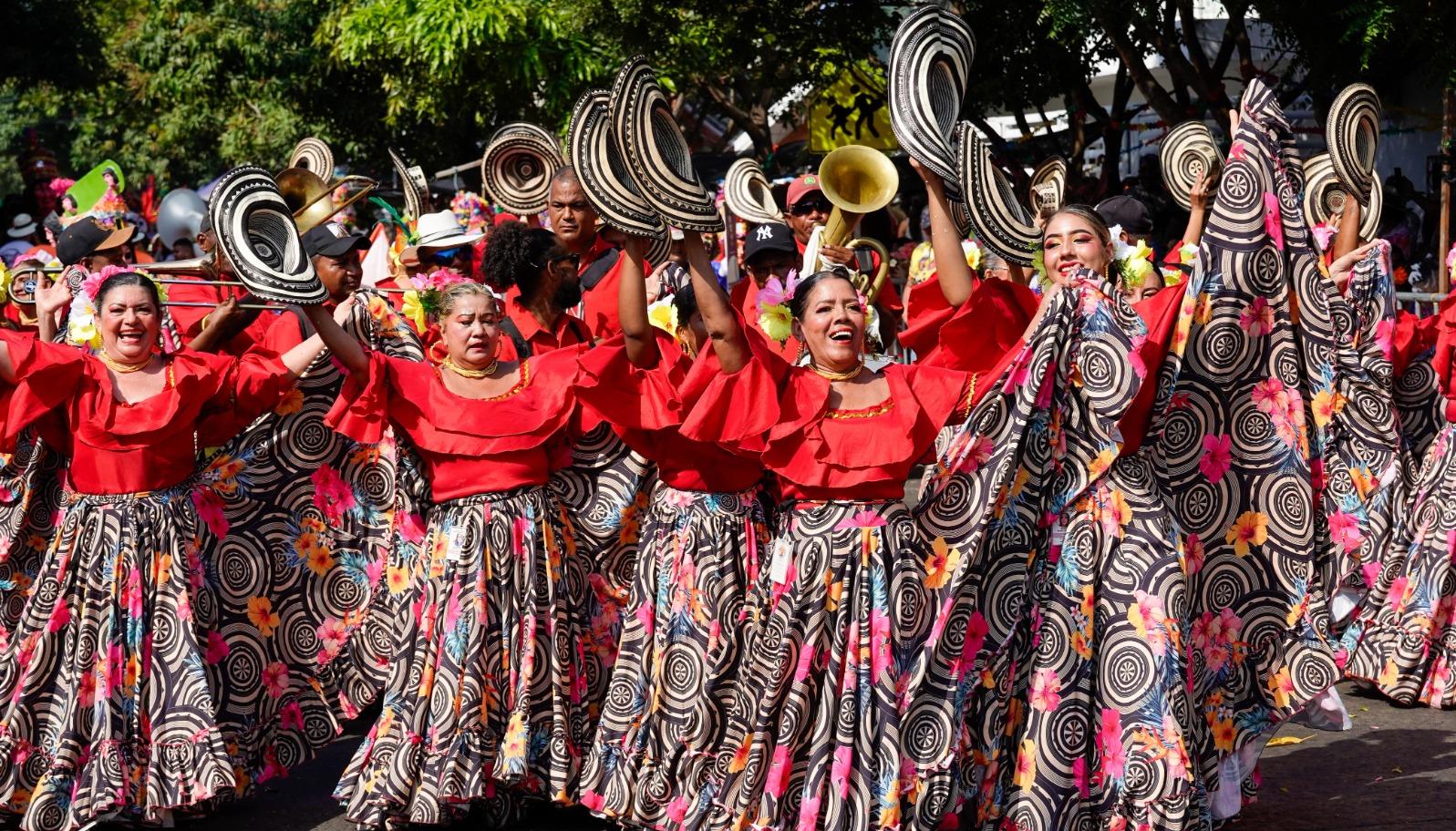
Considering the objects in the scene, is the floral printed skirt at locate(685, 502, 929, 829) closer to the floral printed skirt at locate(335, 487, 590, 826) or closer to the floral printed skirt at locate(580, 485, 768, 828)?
the floral printed skirt at locate(580, 485, 768, 828)

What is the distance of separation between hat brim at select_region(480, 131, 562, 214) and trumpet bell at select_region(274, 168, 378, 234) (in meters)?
0.54

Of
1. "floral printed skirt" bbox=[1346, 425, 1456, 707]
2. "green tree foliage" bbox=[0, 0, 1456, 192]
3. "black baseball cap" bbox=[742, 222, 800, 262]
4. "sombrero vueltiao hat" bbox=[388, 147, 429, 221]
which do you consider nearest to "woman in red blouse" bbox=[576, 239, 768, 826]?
"black baseball cap" bbox=[742, 222, 800, 262]

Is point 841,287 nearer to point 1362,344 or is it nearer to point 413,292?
point 413,292

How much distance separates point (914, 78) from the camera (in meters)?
5.11

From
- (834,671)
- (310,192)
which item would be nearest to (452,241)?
(310,192)

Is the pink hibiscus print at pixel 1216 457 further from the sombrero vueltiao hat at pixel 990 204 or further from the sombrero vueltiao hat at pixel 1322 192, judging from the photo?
the sombrero vueltiao hat at pixel 1322 192

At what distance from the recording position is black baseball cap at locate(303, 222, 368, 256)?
7344mm

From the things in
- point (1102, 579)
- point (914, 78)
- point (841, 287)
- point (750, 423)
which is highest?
point (914, 78)

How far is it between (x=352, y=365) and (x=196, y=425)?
2.39ft

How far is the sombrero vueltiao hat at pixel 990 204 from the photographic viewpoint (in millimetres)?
5066

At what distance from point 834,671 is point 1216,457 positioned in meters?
1.35

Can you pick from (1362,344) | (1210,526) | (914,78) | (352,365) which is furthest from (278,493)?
(1362,344)

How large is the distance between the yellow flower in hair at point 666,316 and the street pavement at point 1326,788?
1.72 m

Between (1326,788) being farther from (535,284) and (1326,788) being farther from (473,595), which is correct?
(535,284)
